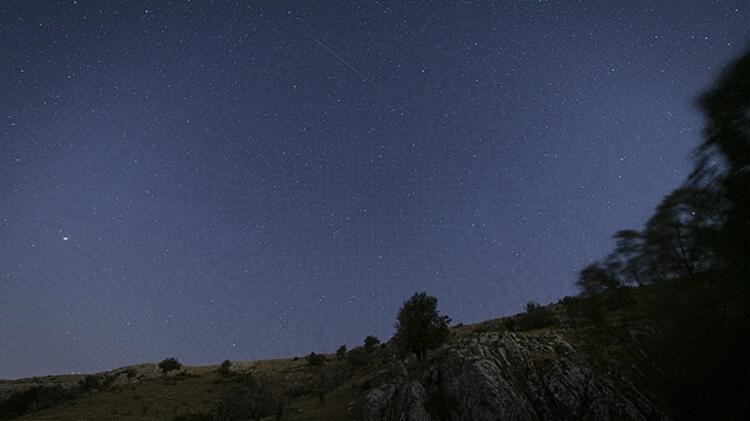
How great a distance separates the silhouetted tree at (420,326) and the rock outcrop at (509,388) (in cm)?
586

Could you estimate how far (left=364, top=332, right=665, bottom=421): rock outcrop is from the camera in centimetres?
2108

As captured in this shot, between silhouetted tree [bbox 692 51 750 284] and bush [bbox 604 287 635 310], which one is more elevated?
silhouetted tree [bbox 692 51 750 284]

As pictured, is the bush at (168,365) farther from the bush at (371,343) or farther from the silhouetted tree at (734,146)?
the silhouetted tree at (734,146)

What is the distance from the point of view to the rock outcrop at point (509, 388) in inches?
830

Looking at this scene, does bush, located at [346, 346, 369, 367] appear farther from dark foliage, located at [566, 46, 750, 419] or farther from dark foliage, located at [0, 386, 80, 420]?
dark foliage, located at [0, 386, 80, 420]

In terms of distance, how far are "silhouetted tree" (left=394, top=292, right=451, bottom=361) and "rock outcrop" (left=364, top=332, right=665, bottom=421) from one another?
231 inches

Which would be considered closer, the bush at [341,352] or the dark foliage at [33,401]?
the dark foliage at [33,401]

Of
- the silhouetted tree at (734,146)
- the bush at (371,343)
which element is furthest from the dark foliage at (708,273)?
the bush at (371,343)

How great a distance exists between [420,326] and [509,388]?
49.3 ft

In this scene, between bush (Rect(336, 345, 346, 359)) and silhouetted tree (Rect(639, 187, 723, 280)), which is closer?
silhouetted tree (Rect(639, 187, 723, 280))

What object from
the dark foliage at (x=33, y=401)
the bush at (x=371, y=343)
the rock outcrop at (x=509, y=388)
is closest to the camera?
the rock outcrop at (x=509, y=388)

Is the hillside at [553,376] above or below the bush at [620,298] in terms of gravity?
below

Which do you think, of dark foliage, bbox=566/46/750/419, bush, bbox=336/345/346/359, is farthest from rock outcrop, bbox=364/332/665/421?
bush, bbox=336/345/346/359

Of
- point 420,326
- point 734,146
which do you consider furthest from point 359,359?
point 734,146
